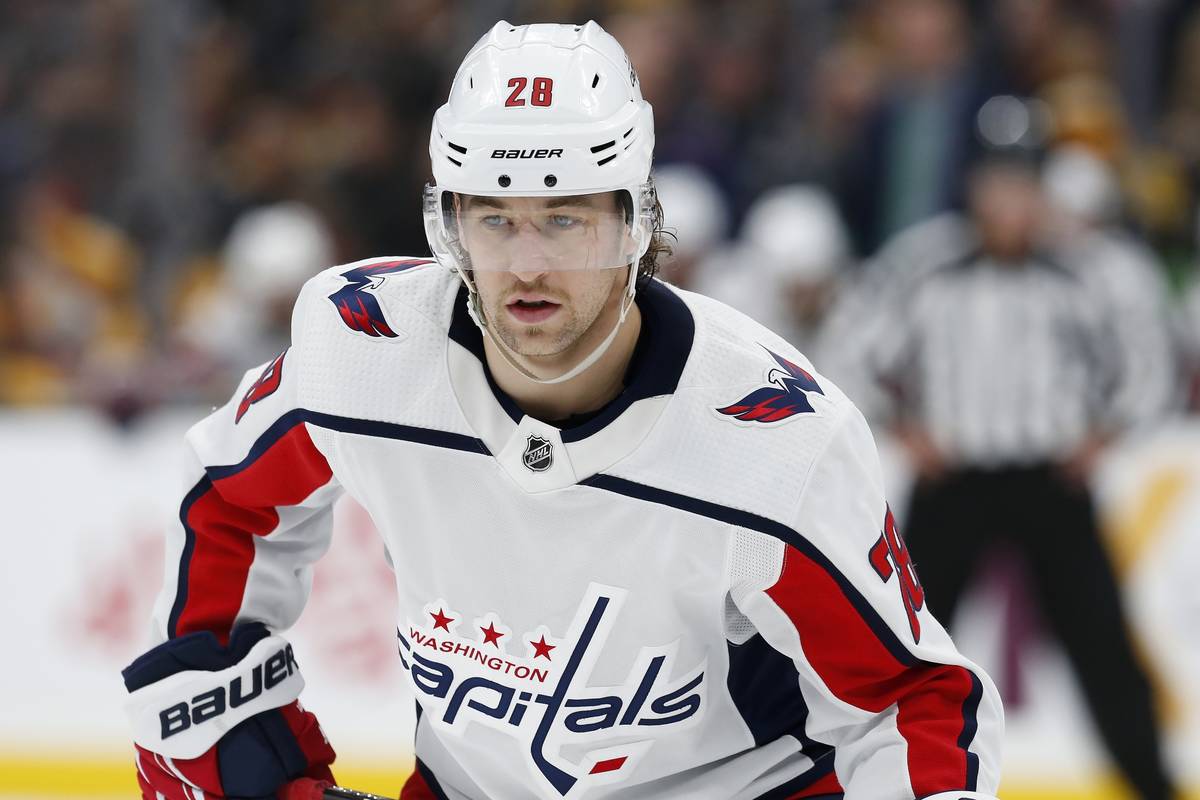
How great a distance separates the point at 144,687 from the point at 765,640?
75cm

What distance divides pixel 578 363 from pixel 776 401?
0.70 feet

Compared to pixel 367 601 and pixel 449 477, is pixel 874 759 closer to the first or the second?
pixel 449 477

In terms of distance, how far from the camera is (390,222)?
505cm

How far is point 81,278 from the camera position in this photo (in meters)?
5.15

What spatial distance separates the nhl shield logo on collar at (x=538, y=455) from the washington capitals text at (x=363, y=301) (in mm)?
217

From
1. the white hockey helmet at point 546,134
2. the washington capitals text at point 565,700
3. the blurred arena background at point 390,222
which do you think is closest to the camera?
the white hockey helmet at point 546,134

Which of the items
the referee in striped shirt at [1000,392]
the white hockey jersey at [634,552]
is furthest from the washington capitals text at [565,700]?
the referee in striped shirt at [1000,392]

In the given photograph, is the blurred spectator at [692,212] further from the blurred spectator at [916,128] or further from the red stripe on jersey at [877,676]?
the red stripe on jersey at [877,676]

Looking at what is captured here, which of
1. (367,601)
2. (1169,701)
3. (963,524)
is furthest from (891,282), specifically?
(367,601)

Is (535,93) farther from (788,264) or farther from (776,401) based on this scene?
(788,264)

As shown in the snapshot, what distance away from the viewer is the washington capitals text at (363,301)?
74.5 inches

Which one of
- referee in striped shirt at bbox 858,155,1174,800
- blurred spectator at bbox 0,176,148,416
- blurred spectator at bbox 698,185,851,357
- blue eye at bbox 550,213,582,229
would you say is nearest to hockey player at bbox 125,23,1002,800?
blue eye at bbox 550,213,582,229

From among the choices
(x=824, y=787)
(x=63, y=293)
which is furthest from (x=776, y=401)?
(x=63, y=293)

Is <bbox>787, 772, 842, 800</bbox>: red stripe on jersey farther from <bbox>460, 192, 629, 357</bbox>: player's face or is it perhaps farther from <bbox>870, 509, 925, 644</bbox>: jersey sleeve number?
<bbox>460, 192, 629, 357</bbox>: player's face
